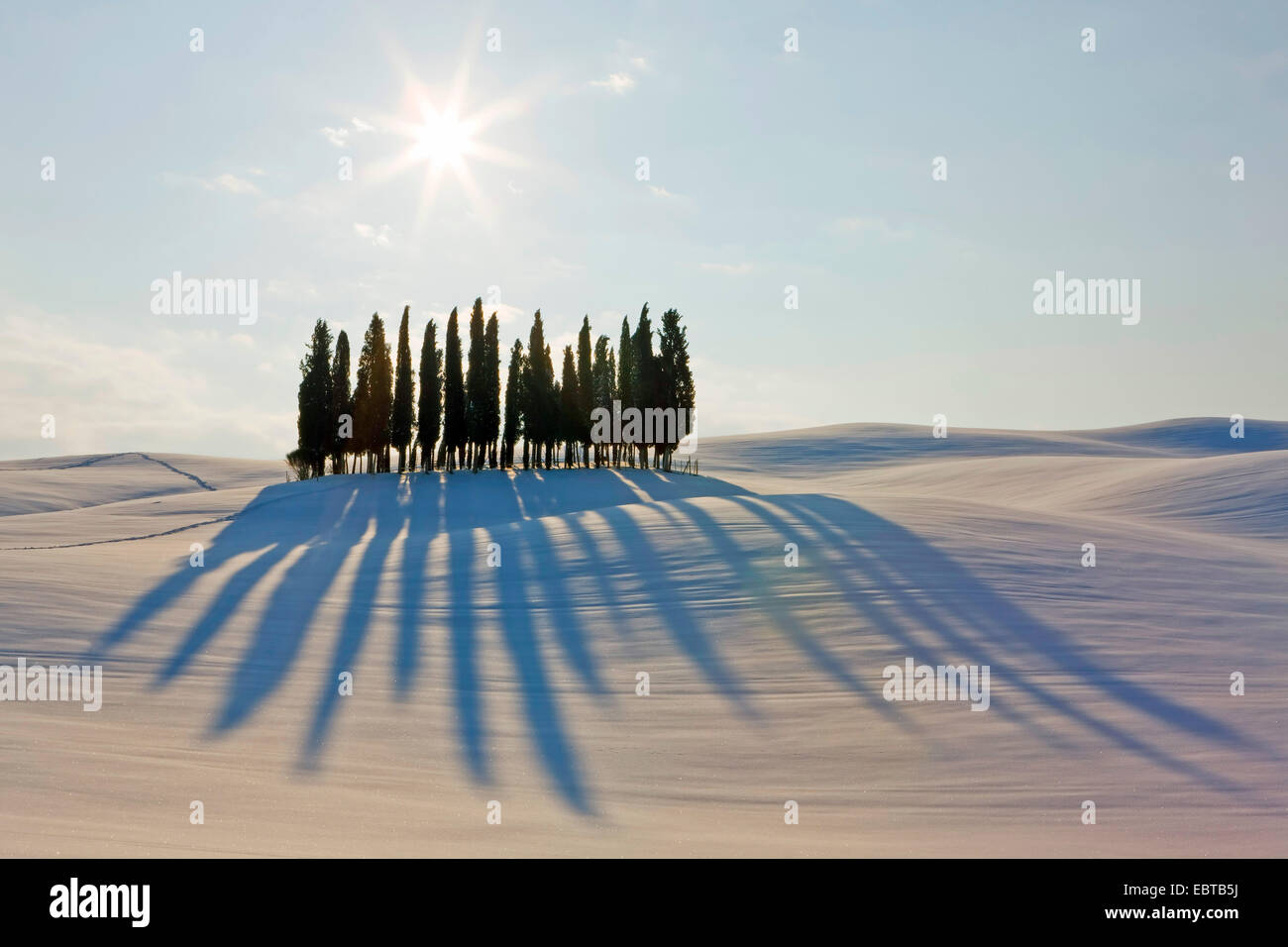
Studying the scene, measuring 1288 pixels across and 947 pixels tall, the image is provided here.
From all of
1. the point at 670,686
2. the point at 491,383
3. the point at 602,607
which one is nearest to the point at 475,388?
the point at 491,383

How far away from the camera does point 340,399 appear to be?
156 ft

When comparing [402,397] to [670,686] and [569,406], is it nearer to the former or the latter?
[569,406]

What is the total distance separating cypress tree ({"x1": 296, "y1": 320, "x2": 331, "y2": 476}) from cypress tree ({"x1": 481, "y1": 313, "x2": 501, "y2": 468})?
7.75 metres

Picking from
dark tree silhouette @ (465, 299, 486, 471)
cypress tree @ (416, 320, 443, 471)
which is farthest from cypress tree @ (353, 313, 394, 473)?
dark tree silhouette @ (465, 299, 486, 471)

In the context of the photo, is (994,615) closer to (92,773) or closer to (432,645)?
(432,645)

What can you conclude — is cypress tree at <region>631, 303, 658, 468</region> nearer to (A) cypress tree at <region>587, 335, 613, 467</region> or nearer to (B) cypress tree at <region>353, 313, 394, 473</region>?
(A) cypress tree at <region>587, 335, 613, 467</region>

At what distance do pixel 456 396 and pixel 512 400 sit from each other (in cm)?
314

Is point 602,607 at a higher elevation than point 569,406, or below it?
below

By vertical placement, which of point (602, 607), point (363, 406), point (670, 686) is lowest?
point (670, 686)

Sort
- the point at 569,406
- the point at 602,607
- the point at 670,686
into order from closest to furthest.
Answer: the point at 670,686
the point at 602,607
the point at 569,406

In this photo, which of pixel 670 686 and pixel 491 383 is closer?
pixel 670 686

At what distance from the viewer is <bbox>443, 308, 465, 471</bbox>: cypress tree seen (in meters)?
47.3

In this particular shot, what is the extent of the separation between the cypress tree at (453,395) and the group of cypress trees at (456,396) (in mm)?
50

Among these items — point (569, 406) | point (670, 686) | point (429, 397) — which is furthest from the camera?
point (569, 406)
